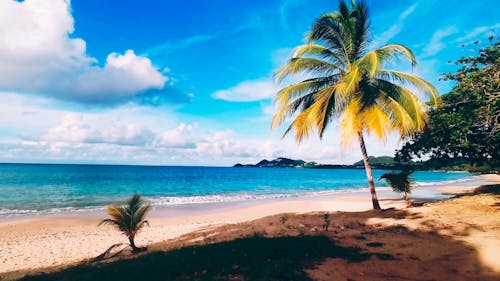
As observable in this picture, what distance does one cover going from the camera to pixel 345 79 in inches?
416

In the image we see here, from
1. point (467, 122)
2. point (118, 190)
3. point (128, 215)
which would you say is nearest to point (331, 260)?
point (128, 215)

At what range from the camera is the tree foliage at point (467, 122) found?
10.6 metres

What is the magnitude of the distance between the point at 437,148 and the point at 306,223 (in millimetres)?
8132

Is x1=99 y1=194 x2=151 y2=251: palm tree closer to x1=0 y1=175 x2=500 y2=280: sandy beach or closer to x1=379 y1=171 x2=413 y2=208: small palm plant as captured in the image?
x1=0 y1=175 x2=500 y2=280: sandy beach

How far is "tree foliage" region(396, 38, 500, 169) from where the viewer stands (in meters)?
10.6

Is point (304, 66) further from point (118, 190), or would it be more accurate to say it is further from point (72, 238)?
point (118, 190)

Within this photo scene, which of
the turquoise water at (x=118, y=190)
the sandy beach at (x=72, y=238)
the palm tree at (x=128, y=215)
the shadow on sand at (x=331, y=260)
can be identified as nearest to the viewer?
the shadow on sand at (x=331, y=260)

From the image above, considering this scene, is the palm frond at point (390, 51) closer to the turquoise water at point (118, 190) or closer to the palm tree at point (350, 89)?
the palm tree at point (350, 89)

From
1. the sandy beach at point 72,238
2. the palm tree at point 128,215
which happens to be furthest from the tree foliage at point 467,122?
the palm tree at point 128,215

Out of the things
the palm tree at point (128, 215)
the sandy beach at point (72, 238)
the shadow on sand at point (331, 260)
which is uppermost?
the palm tree at point (128, 215)

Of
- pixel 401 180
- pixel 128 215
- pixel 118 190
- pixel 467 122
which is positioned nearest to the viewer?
pixel 128 215

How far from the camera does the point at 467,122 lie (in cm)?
1154

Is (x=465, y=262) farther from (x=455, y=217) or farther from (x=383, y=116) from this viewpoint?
(x=383, y=116)

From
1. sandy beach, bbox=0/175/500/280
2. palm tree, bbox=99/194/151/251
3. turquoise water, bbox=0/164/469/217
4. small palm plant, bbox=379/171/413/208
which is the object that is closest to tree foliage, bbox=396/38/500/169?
small palm plant, bbox=379/171/413/208
